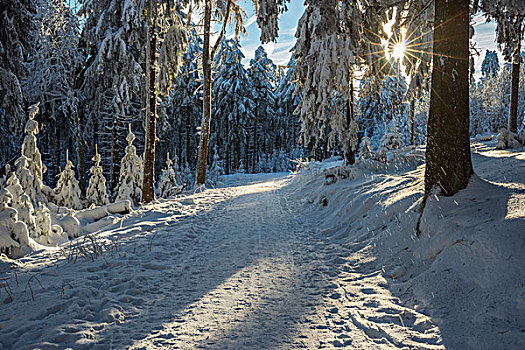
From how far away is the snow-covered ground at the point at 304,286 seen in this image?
2.74 metres

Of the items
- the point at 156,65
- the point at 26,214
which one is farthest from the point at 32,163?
the point at 26,214

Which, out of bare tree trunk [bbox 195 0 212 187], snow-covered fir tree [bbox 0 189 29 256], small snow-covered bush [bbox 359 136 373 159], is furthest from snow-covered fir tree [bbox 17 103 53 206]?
small snow-covered bush [bbox 359 136 373 159]

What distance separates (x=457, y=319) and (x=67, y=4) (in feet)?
82.5

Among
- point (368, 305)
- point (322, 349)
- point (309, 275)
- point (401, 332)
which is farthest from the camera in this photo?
point (309, 275)

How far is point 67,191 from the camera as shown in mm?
13305

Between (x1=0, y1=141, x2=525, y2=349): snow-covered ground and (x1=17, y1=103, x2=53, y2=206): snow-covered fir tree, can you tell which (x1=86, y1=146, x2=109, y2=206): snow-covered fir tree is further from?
(x1=0, y1=141, x2=525, y2=349): snow-covered ground

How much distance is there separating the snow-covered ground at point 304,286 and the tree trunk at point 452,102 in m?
0.33

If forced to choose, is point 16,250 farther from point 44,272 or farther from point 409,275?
point 409,275

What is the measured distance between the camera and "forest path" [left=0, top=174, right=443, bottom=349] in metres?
2.78

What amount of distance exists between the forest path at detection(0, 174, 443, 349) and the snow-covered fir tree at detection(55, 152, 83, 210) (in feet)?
29.8

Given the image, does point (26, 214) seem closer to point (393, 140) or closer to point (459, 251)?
point (459, 251)

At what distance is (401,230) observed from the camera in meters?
4.90

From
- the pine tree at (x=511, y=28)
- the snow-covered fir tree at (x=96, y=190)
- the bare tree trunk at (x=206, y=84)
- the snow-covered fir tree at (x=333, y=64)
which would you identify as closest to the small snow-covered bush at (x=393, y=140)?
the pine tree at (x=511, y=28)

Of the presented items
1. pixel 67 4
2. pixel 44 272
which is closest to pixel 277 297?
pixel 44 272
